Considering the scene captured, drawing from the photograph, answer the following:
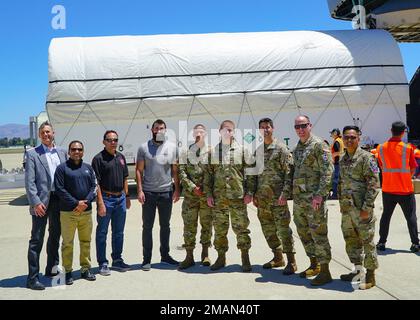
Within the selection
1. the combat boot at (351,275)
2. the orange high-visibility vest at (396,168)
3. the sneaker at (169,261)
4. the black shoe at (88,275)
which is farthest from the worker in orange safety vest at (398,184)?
the black shoe at (88,275)

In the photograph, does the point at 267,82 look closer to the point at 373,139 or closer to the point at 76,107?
the point at 373,139

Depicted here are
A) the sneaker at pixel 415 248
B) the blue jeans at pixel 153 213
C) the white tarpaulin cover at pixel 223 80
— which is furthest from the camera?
the white tarpaulin cover at pixel 223 80

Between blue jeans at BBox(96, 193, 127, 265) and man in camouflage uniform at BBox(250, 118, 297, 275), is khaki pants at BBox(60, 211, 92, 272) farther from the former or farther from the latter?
man in camouflage uniform at BBox(250, 118, 297, 275)

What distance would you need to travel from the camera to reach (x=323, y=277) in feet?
15.1

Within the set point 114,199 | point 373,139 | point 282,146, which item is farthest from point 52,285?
point 373,139

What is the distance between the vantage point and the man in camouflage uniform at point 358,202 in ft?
14.5

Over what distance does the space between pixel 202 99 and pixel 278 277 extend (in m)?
9.41

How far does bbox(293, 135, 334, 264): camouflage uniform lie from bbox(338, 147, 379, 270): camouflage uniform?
0.69 ft

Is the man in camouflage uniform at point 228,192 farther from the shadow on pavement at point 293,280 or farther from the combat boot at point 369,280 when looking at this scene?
the combat boot at point 369,280

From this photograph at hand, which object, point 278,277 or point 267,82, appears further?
point 267,82

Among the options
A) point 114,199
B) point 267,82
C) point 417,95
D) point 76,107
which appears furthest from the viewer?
point 417,95

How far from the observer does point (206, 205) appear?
548 cm

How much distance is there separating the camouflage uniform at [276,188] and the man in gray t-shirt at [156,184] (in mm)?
1183

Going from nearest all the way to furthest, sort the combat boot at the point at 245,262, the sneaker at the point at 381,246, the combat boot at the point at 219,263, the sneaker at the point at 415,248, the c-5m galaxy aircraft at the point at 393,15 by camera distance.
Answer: the combat boot at the point at 245,262, the combat boot at the point at 219,263, the sneaker at the point at 415,248, the sneaker at the point at 381,246, the c-5m galaxy aircraft at the point at 393,15
